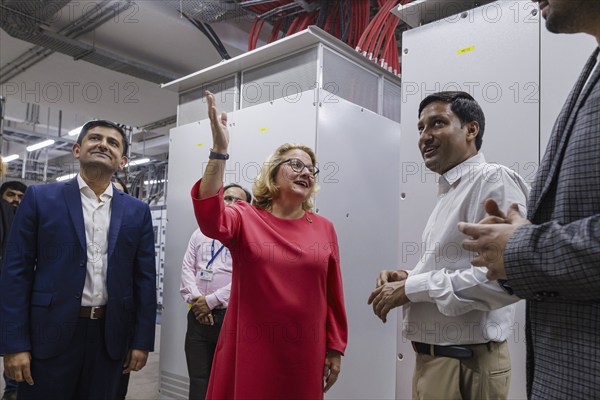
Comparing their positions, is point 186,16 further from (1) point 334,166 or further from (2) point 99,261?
(2) point 99,261

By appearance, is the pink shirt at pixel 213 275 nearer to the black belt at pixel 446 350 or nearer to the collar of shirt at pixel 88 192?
the collar of shirt at pixel 88 192

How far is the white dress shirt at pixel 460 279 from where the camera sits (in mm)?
1239

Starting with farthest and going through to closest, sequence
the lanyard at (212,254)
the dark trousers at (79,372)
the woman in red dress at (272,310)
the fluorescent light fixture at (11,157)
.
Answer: the fluorescent light fixture at (11,157) < the lanyard at (212,254) < the dark trousers at (79,372) < the woman in red dress at (272,310)

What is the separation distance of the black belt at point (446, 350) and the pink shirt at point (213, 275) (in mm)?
1482

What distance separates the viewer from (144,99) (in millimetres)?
4980

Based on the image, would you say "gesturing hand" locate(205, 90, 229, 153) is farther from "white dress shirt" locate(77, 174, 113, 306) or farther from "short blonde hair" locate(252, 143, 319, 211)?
"white dress shirt" locate(77, 174, 113, 306)

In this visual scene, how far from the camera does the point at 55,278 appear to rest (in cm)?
185

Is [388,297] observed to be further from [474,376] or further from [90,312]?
[90,312]

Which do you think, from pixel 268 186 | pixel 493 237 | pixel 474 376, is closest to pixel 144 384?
pixel 268 186

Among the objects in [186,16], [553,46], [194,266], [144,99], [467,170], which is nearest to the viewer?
[467,170]

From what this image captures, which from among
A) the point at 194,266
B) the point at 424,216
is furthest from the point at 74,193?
the point at 424,216

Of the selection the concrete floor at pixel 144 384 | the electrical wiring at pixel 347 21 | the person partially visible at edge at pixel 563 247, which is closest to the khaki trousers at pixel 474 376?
the person partially visible at edge at pixel 563 247

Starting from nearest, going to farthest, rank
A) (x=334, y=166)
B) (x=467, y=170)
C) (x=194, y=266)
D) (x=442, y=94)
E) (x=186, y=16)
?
(x=467, y=170), (x=442, y=94), (x=334, y=166), (x=194, y=266), (x=186, y=16)

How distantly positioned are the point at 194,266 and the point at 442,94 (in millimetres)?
1949
